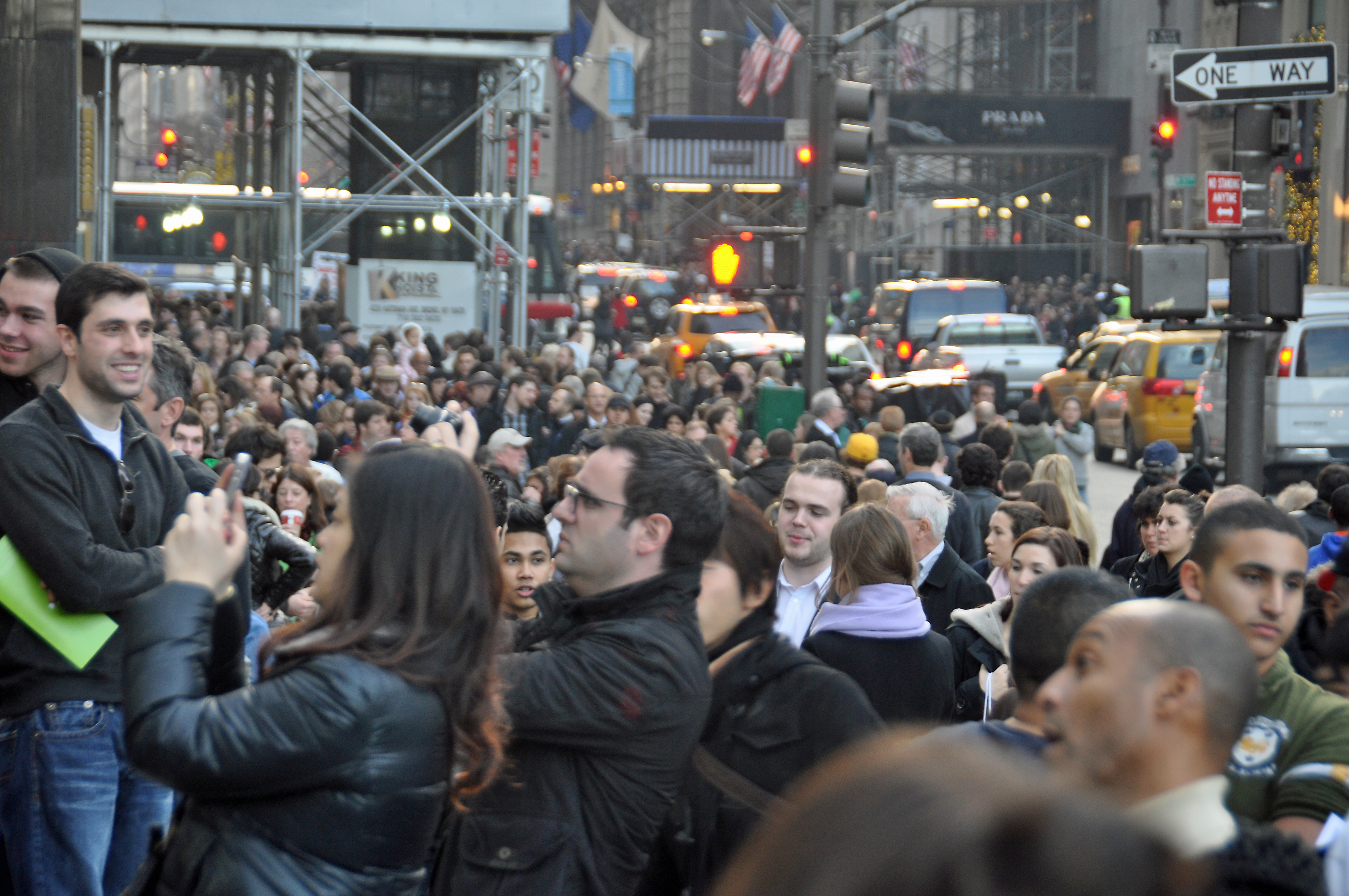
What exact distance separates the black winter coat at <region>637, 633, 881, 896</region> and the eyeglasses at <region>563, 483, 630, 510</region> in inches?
18.6

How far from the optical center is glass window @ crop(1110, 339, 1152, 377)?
21250mm

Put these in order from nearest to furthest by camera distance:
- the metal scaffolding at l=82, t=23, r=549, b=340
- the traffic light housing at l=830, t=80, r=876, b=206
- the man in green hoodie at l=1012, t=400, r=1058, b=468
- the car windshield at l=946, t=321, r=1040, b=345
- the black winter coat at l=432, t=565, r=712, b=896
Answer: the black winter coat at l=432, t=565, r=712, b=896 < the traffic light housing at l=830, t=80, r=876, b=206 < the man in green hoodie at l=1012, t=400, r=1058, b=468 < the metal scaffolding at l=82, t=23, r=549, b=340 < the car windshield at l=946, t=321, r=1040, b=345

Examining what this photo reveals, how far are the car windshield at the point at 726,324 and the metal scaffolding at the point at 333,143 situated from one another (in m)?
4.05

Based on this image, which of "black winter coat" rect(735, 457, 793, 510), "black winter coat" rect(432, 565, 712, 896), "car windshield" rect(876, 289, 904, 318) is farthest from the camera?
"car windshield" rect(876, 289, 904, 318)

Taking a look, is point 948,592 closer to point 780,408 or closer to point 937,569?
point 937,569

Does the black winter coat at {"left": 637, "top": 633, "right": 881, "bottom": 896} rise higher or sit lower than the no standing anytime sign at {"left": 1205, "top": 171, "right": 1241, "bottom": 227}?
lower

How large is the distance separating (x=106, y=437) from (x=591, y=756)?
1.49 meters

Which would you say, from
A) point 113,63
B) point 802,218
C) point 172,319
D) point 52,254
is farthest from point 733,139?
point 52,254

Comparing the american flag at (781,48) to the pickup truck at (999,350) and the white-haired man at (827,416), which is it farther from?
the white-haired man at (827,416)

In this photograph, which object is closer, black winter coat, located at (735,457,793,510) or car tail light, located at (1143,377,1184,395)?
black winter coat, located at (735,457,793,510)

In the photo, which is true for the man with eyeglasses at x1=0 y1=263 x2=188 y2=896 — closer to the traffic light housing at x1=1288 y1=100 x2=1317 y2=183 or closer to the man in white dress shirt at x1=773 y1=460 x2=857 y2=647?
the man in white dress shirt at x1=773 y1=460 x2=857 y2=647

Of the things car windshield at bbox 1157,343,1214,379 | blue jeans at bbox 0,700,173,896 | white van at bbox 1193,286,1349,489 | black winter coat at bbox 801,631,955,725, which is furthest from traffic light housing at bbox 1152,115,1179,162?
blue jeans at bbox 0,700,173,896

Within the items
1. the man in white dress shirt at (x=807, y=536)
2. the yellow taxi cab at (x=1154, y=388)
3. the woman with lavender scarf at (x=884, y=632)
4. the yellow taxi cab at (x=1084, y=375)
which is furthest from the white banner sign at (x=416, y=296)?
the woman with lavender scarf at (x=884, y=632)

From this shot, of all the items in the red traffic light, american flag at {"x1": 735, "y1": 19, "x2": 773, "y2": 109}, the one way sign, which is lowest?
the red traffic light
